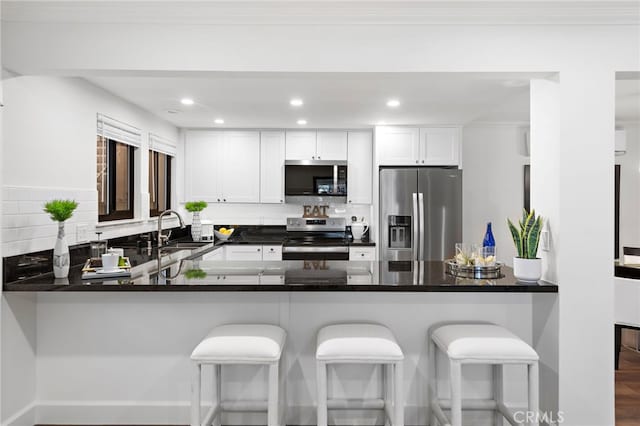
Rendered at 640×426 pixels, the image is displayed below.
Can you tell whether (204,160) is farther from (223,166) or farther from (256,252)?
(256,252)

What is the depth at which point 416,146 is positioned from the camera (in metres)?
5.44

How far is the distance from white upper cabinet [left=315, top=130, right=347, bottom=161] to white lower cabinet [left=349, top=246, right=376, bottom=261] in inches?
Result: 45.4

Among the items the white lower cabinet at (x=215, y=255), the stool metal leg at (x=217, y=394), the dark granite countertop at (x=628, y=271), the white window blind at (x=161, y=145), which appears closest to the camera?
the stool metal leg at (x=217, y=394)

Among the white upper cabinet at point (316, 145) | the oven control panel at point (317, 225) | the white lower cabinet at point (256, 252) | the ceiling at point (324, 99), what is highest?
the ceiling at point (324, 99)

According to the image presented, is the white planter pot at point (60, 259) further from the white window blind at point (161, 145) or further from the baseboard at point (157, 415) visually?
the white window blind at point (161, 145)

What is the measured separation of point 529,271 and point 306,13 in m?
1.77

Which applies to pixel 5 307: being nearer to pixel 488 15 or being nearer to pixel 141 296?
pixel 141 296

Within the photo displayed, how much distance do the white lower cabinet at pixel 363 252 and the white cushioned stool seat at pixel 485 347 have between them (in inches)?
119

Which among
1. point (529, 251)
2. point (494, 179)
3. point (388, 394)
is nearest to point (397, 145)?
point (494, 179)

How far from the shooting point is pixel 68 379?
8.71 feet

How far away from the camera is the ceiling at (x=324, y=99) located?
3.66m

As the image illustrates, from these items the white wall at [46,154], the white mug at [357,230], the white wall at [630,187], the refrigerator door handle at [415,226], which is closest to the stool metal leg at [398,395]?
the white wall at [46,154]

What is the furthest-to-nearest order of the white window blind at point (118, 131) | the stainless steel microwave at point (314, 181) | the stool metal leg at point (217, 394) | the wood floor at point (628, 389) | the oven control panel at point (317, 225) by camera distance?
the oven control panel at point (317, 225), the stainless steel microwave at point (314, 181), the white window blind at point (118, 131), the wood floor at point (628, 389), the stool metal leg at point (217, 394)

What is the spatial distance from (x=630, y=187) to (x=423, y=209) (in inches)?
107
